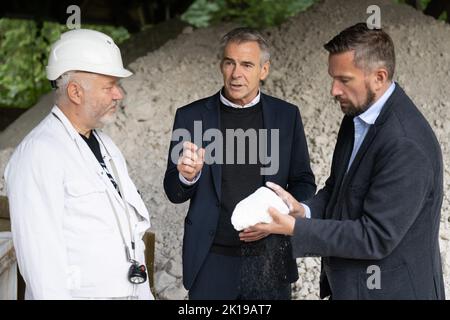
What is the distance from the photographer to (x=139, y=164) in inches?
226

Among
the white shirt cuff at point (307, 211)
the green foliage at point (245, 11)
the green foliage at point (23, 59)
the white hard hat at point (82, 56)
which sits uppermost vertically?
the green foliage at point (245, 11)

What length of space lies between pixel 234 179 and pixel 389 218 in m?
1.06

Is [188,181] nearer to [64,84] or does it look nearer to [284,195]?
[284,195]

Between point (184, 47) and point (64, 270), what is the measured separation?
487 centimetres

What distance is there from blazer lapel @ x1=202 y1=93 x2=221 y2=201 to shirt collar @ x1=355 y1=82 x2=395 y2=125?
2.97 ft

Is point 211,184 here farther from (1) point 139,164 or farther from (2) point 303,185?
(1) point 139,164

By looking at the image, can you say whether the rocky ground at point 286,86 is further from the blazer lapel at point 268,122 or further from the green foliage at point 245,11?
the blazer lapel at point 268,122

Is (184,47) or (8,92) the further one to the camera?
(8,92)

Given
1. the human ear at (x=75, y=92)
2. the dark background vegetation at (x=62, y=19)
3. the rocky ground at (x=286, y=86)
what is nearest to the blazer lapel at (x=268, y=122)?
the human ear at (x=75, y=92)

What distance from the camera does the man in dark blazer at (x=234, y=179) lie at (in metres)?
3.27

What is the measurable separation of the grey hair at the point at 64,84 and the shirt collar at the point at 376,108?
1.04 metres

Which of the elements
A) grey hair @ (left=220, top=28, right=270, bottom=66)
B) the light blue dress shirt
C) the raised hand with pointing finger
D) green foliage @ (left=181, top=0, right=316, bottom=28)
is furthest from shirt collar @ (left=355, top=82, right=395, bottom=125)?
green foliage @ (left=181, top=0, right=316, bottom=28)
